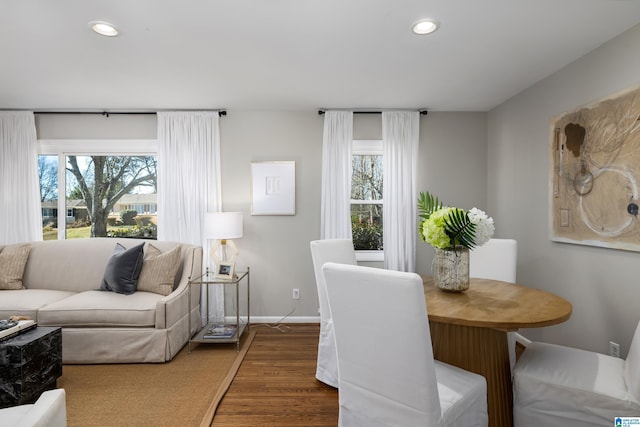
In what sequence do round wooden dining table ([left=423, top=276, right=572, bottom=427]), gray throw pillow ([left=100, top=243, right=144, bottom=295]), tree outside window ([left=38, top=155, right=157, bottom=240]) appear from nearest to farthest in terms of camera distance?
round wooden dining table ([left=423, top=276, right=572, bottom=427])
gray throw pillow ([left=100, top=243, right=144, bottom=295])
tree outside window ([left=38, top=155, right=157, bottom=240])

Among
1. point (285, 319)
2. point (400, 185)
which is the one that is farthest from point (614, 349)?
point (285, 319)

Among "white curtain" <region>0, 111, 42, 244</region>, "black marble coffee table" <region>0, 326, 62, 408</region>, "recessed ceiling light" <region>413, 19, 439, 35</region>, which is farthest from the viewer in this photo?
"white curtain" <region>0, 111, 42, 244</region>

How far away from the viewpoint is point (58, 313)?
2748 millimetres

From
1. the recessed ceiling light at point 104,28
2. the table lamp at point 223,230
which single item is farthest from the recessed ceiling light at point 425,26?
the table lamp at point 223,230

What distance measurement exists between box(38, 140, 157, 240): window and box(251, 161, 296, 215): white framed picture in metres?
1.27

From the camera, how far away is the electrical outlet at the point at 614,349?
2.19m

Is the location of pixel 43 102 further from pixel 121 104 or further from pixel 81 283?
pixel 81 283

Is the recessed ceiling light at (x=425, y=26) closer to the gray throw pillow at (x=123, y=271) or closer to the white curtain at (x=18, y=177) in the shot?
the gray throw pillow at (x=123, y=271)

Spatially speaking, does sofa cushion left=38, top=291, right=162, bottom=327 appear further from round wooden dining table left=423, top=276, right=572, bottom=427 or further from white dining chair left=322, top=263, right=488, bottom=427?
round wooden dining table left=423, top=276, right=572, bottom=427

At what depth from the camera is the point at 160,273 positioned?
3158 mm

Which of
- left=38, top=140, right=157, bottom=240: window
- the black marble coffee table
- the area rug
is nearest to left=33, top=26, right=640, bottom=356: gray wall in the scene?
left=38, top=140, right=157, bottom=240: window

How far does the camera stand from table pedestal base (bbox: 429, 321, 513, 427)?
1.75 meters

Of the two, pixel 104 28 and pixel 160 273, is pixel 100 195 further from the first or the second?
pixel 104 28

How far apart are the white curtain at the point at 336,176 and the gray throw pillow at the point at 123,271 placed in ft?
6.24
